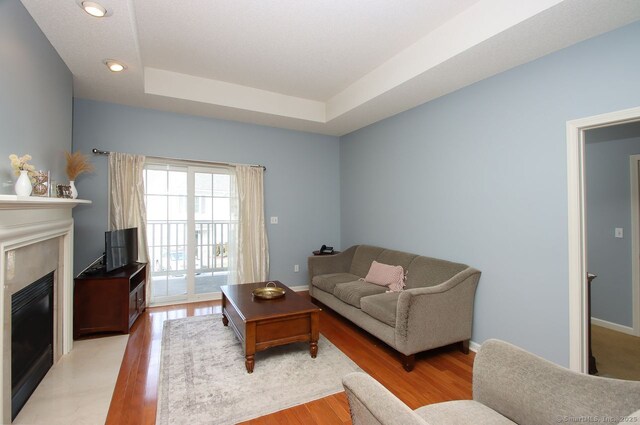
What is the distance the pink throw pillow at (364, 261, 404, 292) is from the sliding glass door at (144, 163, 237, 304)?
7.26 ft

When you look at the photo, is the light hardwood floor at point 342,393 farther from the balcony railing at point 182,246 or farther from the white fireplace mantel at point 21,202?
the white fireplace mantel at point 21,202

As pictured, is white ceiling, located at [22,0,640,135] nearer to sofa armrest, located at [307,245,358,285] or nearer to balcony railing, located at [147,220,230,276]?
balcony railing, located at [147,220,230,276]

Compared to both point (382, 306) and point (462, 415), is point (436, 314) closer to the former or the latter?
point (382, 306)

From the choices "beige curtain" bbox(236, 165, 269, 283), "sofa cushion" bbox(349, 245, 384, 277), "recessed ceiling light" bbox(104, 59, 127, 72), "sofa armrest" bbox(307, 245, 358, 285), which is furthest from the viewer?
"beige curtain" bbox(236, 165, 269, 283)

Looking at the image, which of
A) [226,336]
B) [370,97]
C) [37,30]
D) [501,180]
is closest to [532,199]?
[501,180]

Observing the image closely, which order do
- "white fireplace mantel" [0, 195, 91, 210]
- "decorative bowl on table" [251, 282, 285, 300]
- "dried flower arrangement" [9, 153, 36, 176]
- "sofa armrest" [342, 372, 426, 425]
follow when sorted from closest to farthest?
"sofa armrest" [342, 372, 426, 425] → "white fireplace mantel" [0, 195, 91, 210] → "dried flower arrangement" [9, 153, 36, 176] → "decorative bowl on table" [251, 282, 285, 300]

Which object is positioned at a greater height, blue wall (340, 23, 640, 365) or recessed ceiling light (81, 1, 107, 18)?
recessed ceiling light (81, 1, 107, 18)

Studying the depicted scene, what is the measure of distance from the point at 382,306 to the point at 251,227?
251 centimetres

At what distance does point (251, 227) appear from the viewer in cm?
460

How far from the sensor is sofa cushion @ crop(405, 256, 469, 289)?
2.99 m

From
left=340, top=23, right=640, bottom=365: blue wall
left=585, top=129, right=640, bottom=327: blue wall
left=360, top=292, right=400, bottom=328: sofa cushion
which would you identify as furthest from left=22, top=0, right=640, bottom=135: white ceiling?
left=360, top=292, right=400, bottom=328: sofa cushion

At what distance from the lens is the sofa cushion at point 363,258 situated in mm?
4090

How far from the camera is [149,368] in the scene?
8.31 feet

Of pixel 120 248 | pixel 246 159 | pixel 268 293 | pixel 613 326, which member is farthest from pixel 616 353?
pixel 120 248
